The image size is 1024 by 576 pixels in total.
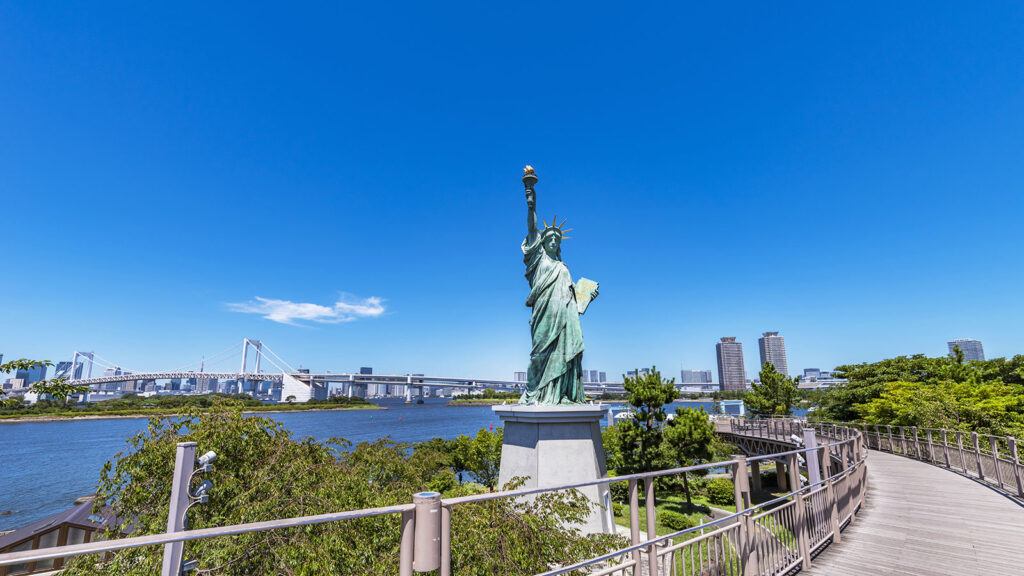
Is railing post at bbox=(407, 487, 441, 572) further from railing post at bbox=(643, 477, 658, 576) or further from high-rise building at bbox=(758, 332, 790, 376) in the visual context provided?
high-rise building at bbox=(758, 332, 790, 376)

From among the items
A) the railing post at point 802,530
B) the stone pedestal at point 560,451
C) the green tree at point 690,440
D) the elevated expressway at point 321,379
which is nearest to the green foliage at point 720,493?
the green tree at point 690,440

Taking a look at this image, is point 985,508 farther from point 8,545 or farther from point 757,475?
point 757,475

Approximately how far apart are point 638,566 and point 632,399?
16612 millimetres

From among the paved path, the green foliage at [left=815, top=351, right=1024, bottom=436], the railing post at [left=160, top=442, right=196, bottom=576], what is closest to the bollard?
the railing post at [left=160, top=442, right=196, bottom=576]

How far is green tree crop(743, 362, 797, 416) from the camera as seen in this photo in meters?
32.5

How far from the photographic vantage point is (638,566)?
3572 mm

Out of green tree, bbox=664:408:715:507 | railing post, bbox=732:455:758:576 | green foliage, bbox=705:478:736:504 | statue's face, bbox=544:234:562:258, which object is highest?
statue's face, bbox=544:234:562:258

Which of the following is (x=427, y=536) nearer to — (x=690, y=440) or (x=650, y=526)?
(x=650, y=526)

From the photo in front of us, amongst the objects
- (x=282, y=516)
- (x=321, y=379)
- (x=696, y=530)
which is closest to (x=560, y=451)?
(x=282, y=516)

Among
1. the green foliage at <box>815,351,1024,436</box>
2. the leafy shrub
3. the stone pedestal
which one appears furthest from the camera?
the leafy shrub

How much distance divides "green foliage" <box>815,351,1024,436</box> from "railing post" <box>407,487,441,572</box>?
1917 centimetres

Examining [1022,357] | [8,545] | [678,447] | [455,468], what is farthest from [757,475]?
Result: [8,545]

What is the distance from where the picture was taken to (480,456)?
21.1 meters

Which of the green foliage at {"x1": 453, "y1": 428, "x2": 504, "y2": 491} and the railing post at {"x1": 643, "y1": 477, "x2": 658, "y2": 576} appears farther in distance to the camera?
the green foliage at {"x1": 453, "y1": 428, "x2": 504, "y2": 491}
